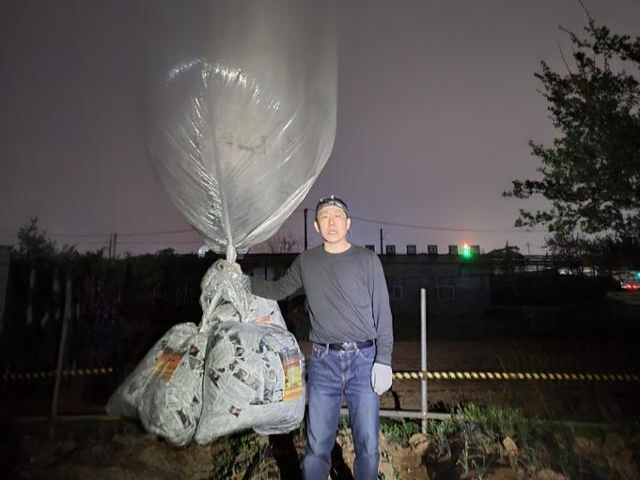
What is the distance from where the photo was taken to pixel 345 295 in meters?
2.38

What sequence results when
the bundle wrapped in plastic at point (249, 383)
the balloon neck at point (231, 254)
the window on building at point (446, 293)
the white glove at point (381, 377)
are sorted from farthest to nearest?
1. the window on building at point (446, 293)
2. the balloon neck at point (231, 254)
3. the white glove at point (381, 377)
4. the bundle wrapped in plastic at point (249, 383)

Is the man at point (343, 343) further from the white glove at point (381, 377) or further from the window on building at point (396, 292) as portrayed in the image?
the window on building at point (396, 292)

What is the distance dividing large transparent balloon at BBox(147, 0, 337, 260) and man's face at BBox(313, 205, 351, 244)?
0.25m

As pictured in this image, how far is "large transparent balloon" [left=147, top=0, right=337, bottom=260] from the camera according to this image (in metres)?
2.18

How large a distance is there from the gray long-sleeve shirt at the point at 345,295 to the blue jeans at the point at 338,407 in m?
0.10

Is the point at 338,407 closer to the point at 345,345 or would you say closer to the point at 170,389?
the point at 345,345

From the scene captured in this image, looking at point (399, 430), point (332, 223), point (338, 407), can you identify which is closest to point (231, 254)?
point (332, 223)

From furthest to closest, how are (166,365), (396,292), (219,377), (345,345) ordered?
(396,292) < (345,345) < (166,365) < (219,377)

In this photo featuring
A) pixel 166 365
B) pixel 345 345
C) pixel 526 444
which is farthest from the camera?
pixel 526 444

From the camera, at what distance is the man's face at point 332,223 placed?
245cm

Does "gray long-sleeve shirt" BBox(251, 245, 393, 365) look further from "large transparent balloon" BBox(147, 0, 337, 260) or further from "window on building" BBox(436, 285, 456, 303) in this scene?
"window on building" BBox(436, 285, 456, 303)

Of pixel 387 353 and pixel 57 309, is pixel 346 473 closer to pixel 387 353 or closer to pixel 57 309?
pixel 387 353

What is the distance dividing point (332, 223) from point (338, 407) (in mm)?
1024

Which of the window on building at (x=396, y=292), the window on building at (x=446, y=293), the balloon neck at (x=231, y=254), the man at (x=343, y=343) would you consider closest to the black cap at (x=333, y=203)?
the man at (x=343, y=343)
